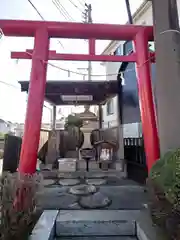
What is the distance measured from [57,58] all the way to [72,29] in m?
0.58

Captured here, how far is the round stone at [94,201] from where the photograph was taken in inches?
110

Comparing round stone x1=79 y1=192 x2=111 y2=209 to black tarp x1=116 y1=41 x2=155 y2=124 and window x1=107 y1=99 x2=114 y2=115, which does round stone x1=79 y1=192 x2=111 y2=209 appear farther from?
window x1=107 y1=99 x2=114 y2=115

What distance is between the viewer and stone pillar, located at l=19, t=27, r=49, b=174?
2.66m

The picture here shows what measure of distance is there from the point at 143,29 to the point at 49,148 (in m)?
4.40

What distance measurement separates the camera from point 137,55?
131 inches

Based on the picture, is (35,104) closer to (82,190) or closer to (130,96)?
(82,190)

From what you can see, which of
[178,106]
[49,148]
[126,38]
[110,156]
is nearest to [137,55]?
[126,38]

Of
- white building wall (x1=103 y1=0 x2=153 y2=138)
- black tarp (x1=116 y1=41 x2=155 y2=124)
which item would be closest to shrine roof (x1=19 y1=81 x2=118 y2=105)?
black tarp (x1=116 y1=41 x2=155 y2=124)

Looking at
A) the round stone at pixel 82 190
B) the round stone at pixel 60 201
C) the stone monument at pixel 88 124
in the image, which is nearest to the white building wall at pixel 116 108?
the stone monument at pixel 88 124

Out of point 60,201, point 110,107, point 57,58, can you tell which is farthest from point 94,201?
point 110,107

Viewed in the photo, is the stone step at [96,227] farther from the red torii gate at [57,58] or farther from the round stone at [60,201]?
the red torii gate at [57,58]

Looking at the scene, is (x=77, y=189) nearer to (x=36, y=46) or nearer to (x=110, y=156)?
(x=110, y=156)

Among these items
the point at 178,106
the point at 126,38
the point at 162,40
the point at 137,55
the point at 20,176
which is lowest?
the point at 20,176

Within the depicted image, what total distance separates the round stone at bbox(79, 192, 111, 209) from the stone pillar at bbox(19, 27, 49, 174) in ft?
2.99
